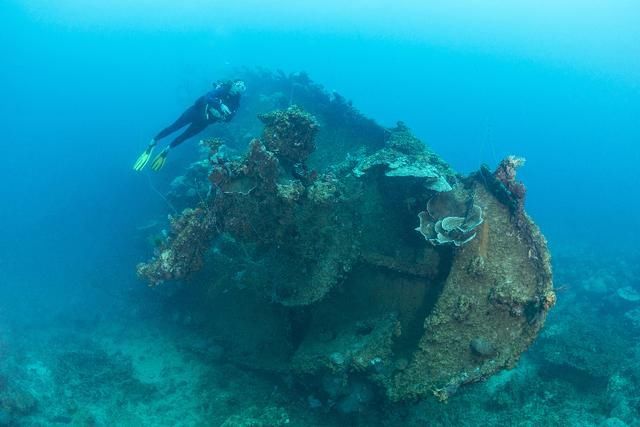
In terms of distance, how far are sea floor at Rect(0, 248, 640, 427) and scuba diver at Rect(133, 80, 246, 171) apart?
449 centimetres

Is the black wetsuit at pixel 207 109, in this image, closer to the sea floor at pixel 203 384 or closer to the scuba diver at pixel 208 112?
the scuba diver at pixel 208 112

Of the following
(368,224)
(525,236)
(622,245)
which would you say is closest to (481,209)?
(525,236)

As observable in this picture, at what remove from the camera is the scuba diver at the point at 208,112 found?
9281 millimetres

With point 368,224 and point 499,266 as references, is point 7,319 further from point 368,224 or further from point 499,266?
point 499,266

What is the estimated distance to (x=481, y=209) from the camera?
18.6 ft

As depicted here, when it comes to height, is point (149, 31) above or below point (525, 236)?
above

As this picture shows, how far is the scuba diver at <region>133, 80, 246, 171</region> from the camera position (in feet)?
30.5

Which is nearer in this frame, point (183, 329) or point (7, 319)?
point (183, 329)

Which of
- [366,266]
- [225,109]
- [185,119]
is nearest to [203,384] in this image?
[366,266]

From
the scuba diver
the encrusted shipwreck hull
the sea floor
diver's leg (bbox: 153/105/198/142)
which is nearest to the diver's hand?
the scuba diver

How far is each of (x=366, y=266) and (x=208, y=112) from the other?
613cm

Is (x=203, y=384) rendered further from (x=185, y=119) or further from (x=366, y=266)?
(x=185, y=119)

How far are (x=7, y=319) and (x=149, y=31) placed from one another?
14422 centimetres

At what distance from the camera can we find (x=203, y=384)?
8.41 meters
